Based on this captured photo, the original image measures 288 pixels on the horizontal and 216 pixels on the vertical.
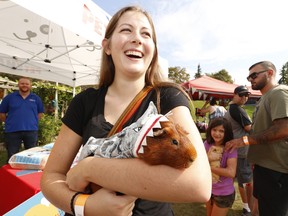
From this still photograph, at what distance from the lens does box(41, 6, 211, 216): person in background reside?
0.79m

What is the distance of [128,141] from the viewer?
846 millimetres

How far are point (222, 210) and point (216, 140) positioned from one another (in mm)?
901

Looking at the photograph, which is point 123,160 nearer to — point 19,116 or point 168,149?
point 168,149

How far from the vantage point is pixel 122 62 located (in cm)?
116

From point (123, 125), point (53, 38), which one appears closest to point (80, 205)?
point (123, 125)

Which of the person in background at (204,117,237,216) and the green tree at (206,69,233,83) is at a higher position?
the green tree at (206,69,233,83)

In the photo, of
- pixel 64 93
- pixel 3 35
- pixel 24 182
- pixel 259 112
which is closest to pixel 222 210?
pixel 259 112

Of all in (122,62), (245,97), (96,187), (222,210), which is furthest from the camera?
(245,97)

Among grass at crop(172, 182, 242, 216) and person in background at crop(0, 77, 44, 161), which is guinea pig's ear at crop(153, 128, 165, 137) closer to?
grass at crop(172, 182, 242, 216)

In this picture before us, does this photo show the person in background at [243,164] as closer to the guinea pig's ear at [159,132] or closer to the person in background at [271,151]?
the person in background at [271,151]

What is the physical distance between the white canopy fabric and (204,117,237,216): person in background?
6.17 feet

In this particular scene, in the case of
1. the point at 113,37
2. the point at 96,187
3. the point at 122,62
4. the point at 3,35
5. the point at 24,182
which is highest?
the point at 3,35

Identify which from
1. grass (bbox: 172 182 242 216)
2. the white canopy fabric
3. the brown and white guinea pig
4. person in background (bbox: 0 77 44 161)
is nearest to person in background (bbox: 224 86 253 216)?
grass (bbox: 172 182 242 216)

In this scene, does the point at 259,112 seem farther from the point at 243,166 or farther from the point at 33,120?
the point at 33,120
